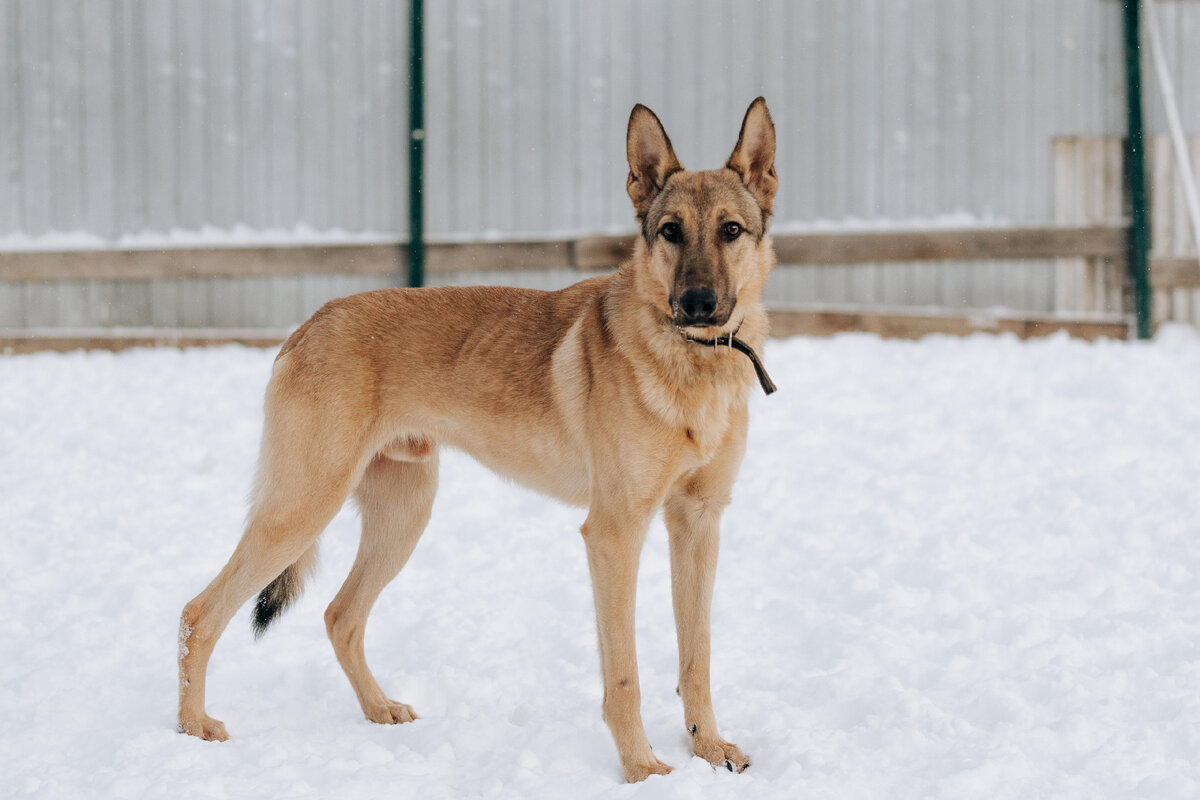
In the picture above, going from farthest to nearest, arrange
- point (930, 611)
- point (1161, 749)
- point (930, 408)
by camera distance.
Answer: point (930, 408)
point (930, 611)
point (1161, 749)

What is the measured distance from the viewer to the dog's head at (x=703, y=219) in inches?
124

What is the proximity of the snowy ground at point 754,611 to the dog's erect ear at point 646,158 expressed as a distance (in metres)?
1.72

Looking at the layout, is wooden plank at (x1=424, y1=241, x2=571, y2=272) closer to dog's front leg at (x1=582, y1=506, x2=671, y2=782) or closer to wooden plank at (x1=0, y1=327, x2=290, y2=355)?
wooden plank at (x1=0, y1=327, x2=290, y2=355)

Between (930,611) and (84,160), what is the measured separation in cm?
742

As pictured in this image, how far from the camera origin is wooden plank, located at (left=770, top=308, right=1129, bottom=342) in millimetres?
8008

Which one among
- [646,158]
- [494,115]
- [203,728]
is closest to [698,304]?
[646,158]

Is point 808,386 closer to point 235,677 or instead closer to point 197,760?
point 235,677

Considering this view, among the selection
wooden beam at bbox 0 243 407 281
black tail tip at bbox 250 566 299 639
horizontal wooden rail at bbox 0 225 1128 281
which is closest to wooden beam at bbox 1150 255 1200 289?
horizontal wooden rail at bbox 0 225 1128 281

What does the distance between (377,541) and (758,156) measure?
1901 millimetres

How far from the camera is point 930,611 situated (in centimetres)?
420

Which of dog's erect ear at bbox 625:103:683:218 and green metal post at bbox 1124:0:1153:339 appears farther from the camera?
green metal post at bbox 1124:0:1153:339

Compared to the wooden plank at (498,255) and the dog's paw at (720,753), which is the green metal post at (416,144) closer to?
the wooden plank at (498,255)

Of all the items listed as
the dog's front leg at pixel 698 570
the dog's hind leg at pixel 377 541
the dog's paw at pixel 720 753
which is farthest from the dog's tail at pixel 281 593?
the dog's paw at pixel 720 753

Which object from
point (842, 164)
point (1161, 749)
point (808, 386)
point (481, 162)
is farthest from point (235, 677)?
point (842, 164)
